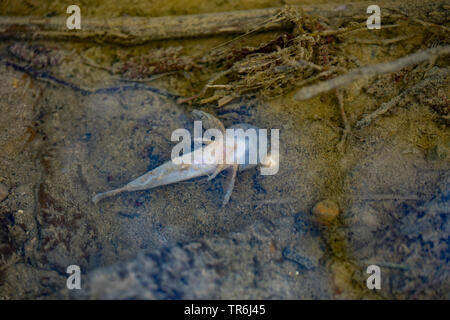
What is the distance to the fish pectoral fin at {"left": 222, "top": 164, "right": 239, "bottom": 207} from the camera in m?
3.69

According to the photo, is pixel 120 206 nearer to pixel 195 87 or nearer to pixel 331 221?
pixel 195 87

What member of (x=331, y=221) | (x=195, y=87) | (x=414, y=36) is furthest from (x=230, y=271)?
(x=414, y=36)

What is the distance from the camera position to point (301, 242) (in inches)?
Answer: 133

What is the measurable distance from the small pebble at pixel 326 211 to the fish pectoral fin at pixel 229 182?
908mm

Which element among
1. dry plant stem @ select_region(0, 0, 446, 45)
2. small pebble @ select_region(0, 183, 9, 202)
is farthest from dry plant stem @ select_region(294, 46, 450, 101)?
small pebble @ select_region(0, 183, 9, 202)

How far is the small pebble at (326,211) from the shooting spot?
3.38 m

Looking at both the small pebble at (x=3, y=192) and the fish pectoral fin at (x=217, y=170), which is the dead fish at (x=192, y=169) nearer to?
the fish pectoral fin at (x=217, y=170)

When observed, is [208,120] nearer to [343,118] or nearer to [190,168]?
[190,168]

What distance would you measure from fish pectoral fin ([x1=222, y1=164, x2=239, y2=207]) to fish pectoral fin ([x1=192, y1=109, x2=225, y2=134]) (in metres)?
0.45

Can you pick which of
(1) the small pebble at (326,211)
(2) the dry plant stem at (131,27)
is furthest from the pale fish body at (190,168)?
(2) the dry plant stem at (131,27)

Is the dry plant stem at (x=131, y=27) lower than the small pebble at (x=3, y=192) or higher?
higher

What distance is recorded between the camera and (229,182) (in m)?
3.78

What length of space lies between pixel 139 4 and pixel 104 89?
1.30 m

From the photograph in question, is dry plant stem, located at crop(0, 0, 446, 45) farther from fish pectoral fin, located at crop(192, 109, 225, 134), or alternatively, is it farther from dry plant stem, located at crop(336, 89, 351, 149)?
dry plant stem, located at crop(336, 89, 351, 149)
